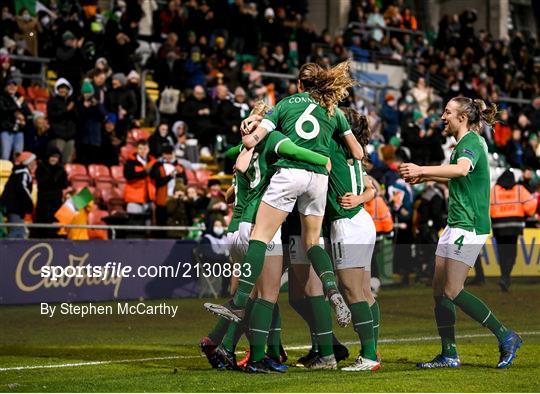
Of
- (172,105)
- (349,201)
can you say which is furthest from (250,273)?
(172,105)

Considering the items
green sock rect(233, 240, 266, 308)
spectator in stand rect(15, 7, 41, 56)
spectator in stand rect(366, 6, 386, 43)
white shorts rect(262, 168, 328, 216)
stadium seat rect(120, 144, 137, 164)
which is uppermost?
spectator in stand rect(366, 6, 386, 43)

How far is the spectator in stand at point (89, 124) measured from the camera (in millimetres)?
19344

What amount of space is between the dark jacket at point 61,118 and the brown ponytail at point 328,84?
1071 centimetres

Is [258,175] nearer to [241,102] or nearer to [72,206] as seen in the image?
[72,206]

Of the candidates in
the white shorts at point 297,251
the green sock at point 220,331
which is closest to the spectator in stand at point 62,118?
the white shorts at point 297,251

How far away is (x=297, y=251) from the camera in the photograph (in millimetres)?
9375

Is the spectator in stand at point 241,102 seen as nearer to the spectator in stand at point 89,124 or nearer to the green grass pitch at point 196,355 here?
the spectator in stand at point 89,124

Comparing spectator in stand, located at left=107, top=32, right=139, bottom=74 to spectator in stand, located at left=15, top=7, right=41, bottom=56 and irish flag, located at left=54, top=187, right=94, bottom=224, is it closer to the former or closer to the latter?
spectator in stand, located at left=15, top=7, right=41, bottom=56

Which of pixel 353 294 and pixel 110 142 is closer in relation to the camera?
pixel 353 294

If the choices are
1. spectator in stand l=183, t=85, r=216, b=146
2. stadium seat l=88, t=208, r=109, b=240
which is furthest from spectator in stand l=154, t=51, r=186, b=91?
stadium seat l=88, t=208, r=109, b=240

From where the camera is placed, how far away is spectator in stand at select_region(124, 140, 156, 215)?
19078 millimetres

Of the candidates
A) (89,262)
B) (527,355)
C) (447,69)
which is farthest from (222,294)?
(447,69)

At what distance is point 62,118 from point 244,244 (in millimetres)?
10598

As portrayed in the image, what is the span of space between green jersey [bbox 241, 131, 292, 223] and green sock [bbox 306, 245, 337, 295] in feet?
1.93
